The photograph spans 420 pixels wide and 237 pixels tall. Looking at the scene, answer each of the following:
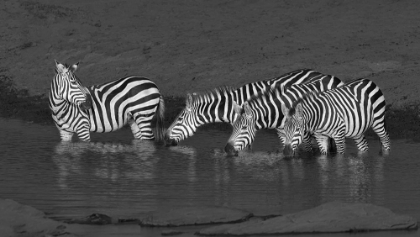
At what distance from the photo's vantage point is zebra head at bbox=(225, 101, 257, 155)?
2206 cm

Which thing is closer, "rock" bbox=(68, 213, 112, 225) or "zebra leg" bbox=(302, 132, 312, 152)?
"rock" bbox=(68, 213, 112, 225)

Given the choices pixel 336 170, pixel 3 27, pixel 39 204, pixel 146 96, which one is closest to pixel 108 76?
pixel 146 96

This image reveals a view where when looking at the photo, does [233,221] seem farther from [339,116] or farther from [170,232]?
[339,116]

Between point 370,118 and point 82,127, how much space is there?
19.9 feet

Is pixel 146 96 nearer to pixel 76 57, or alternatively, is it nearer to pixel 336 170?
pixel 336 170

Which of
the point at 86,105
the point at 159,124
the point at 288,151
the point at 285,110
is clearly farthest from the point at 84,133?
the point at 288,151

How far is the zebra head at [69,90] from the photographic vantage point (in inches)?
962

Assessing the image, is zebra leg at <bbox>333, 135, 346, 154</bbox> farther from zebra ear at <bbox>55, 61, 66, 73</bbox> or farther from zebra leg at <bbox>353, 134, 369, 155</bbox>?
zebra ear at <bbox>55, 61, 66, 73</bbox>

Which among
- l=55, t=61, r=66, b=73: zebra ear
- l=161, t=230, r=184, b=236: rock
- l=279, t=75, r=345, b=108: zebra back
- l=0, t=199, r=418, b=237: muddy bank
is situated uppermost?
l=55, t=61, r=66, b=73: zebra ear

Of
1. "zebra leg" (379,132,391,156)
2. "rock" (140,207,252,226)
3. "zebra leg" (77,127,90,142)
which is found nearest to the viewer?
"rock" (140,207,252,226)

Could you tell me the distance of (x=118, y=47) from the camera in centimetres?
3681

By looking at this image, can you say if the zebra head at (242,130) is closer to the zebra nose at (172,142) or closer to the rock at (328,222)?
the zebra nose at (172,142)

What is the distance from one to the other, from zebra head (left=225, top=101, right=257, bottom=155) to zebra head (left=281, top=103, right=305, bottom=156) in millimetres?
822

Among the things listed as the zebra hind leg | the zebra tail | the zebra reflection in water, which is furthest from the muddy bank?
the zebra tail
